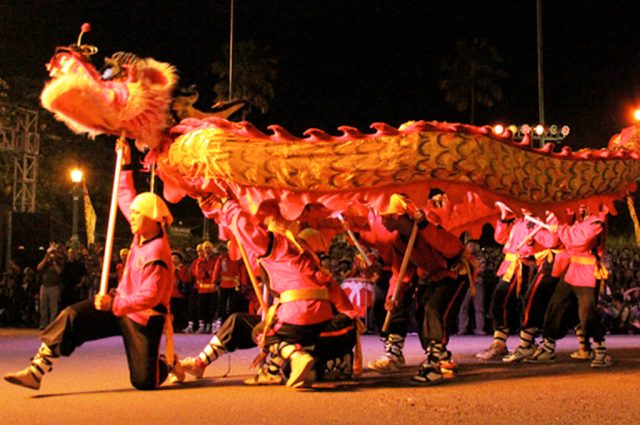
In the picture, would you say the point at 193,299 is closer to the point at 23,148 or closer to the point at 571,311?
the point at 571,311

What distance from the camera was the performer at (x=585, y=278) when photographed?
830cm

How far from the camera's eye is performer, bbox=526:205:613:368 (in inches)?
327

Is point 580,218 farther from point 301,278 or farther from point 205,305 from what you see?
point 205,305

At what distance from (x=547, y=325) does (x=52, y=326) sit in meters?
5.37

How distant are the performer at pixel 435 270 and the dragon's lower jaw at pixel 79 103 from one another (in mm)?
2579

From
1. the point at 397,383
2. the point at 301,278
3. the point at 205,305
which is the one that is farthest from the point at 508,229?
the point at 205,305

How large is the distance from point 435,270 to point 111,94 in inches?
132

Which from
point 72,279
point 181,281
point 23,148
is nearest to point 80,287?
point 72,279

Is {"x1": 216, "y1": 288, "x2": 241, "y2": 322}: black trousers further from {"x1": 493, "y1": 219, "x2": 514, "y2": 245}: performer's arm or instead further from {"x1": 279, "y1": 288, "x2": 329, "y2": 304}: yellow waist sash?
{"x1": 279, "y1": 288, "x2": 329, "y2": 304}: yellow waist sash

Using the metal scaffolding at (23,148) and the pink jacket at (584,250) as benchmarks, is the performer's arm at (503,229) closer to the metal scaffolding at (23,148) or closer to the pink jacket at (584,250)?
the pink jacket at (584,250)

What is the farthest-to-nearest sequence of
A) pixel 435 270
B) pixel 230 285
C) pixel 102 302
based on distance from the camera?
pixel 230 285 → pixel 435 270 → pixel 102 302

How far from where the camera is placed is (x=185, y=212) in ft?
150

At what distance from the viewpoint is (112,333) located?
21.4 feet

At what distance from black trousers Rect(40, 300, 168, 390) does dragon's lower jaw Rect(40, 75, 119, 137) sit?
148cm
